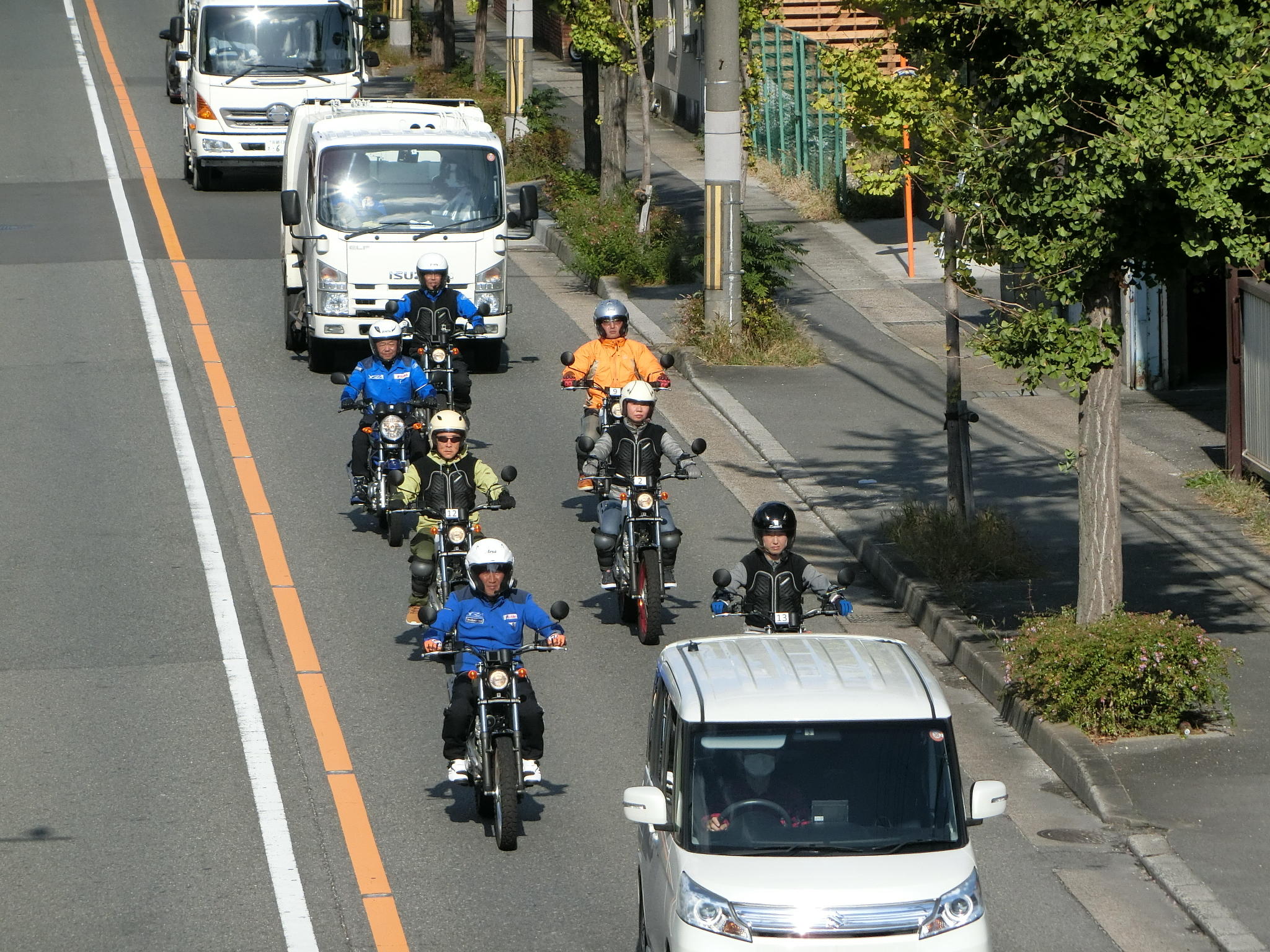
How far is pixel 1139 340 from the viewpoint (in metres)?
20.8

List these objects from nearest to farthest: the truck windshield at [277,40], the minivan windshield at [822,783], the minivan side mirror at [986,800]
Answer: the minivan windshield at [822,783] → the minivan side mirror at [986,800] → the truck windshield at [277,40]

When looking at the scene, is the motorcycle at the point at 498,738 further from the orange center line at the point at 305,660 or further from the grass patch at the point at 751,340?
the grass patch at the point at 751,340

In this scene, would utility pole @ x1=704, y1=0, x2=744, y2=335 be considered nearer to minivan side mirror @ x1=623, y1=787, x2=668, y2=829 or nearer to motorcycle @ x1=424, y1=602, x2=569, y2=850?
motorcycle @ x1=424, y1=602, x2=569, y2=850

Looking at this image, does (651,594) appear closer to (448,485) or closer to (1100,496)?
(448,485)

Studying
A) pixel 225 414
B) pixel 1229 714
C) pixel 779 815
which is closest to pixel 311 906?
pixel 779 815

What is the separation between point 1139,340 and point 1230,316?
130 inches

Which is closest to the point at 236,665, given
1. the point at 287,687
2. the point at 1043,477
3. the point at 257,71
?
the point at 287,687

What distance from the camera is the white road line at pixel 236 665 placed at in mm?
9445

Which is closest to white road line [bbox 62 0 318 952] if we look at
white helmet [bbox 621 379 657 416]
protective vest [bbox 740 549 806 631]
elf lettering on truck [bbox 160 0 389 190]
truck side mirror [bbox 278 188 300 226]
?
truck side mirror [bbox 278 188 300 226]

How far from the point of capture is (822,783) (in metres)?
7.75

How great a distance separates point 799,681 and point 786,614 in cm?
300

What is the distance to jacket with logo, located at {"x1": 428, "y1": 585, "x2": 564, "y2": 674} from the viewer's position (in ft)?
34.4

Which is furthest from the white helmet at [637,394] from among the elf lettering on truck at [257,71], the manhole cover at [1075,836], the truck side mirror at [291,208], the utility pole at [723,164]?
the elf lettering on truck at [257,71]

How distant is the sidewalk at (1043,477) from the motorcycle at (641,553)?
226cm
